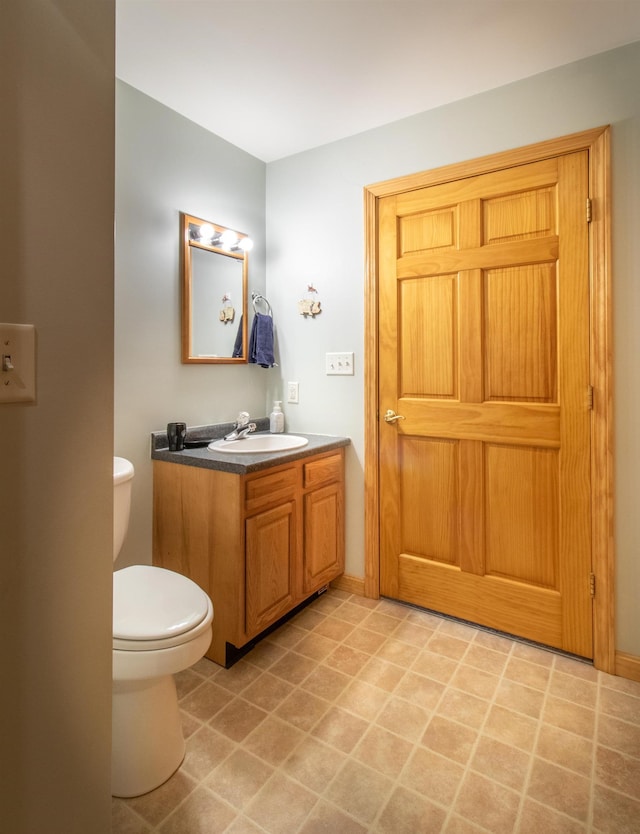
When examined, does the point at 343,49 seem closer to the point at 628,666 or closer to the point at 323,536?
the point at 323,536

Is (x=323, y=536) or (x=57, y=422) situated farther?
(x=323, y=536)

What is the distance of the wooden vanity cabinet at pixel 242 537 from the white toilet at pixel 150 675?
0.40 meters

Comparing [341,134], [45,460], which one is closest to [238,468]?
[45,460]

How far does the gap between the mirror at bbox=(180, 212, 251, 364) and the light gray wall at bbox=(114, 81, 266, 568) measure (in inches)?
2.0

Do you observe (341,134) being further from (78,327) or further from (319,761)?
(319,761)

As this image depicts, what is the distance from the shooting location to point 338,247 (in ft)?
7.99

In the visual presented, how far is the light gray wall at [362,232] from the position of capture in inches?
68.4

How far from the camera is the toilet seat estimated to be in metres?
1.21

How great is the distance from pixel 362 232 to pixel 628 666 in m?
2.24

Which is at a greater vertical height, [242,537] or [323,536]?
[242,537]

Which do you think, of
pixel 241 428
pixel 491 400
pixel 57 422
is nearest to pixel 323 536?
pixel 241 428

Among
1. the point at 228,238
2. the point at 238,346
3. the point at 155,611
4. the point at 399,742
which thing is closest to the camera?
the point at 155,611

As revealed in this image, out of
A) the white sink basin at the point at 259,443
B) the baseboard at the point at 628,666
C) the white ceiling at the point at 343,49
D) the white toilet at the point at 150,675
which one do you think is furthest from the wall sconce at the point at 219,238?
the baseboard at the point at 628,666

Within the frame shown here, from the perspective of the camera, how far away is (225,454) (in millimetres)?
1945
